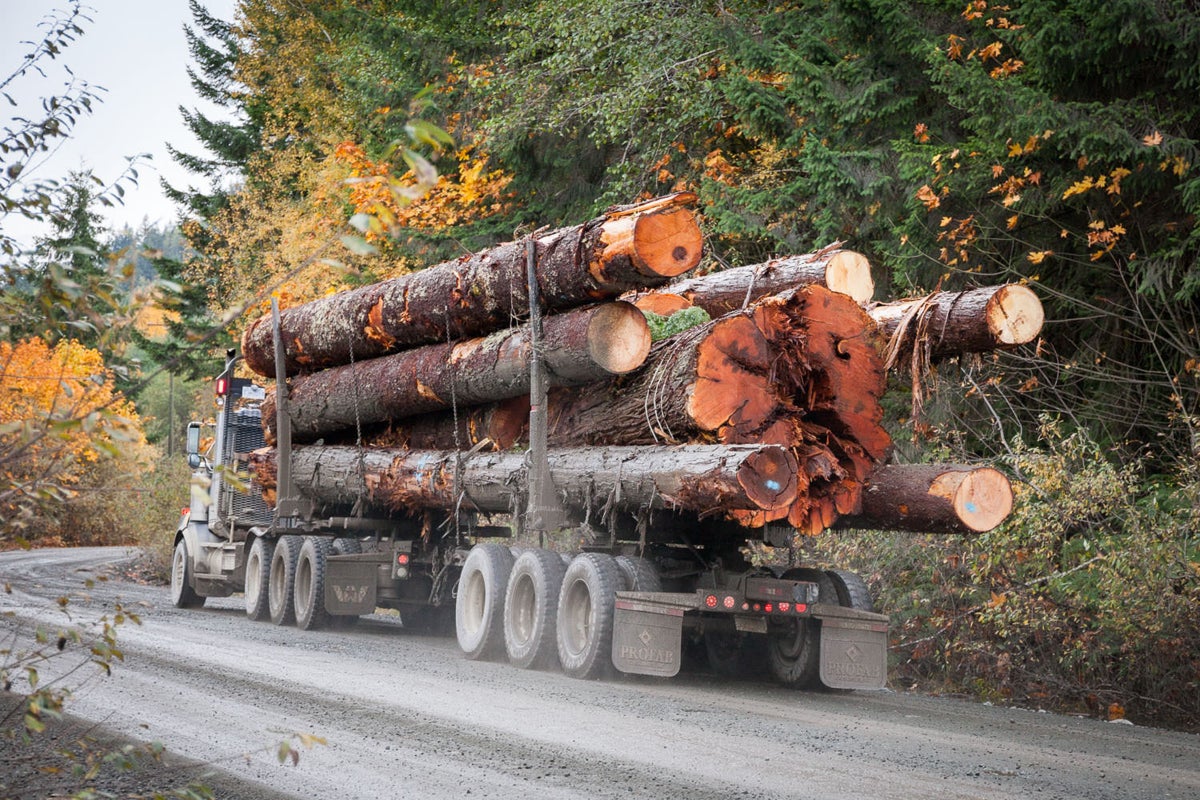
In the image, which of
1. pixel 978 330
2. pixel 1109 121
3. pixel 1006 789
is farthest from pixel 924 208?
pixel 1006 789

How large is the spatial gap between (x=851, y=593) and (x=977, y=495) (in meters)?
1.42

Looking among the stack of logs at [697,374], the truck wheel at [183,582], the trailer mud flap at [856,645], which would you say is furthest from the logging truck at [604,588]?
the truck wheel at [183,582]

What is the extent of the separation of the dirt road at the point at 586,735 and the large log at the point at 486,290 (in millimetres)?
3174

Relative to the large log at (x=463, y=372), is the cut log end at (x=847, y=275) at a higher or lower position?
higher

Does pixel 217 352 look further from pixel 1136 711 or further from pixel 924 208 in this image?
pixel 1136 711

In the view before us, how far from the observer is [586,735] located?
24.8 feet

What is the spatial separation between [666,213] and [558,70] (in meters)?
10.8

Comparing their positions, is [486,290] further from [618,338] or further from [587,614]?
[587,614]

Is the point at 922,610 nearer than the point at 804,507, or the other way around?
the point at 804,507

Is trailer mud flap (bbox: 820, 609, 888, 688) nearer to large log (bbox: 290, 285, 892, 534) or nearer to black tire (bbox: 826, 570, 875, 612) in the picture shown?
black tire (bbox: 826, 570, 875, 612)

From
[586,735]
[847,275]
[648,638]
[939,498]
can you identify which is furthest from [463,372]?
[586,735]

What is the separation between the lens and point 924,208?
13.9 meters

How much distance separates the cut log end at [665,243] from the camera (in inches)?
389

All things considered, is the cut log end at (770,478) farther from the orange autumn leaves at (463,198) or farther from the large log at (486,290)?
the orange autumn leaves at (463,198)
